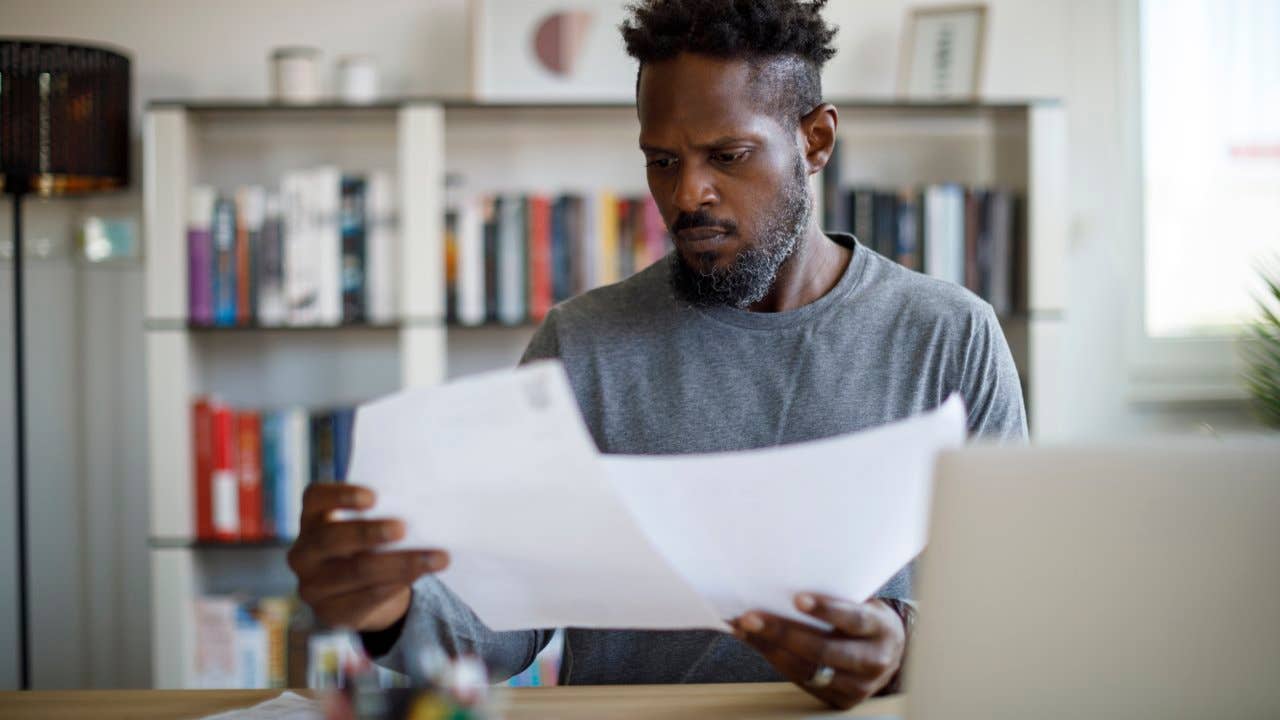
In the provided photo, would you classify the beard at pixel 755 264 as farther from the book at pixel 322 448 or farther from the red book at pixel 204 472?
the red book at pixel 204 472

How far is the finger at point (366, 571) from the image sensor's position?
82 centimetres

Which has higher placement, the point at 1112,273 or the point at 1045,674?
the point at 1112,273

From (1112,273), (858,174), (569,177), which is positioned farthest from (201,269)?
(1112,273)

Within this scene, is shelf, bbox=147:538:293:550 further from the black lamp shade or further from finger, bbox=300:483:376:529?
finger, bbox=300:483:376:529

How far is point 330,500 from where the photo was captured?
79cm

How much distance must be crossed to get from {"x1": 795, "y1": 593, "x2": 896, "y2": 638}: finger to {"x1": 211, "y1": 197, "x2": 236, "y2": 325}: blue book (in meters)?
1.88

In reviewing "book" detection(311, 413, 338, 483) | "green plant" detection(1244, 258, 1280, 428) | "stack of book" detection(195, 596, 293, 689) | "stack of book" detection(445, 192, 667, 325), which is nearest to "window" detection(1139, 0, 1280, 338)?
"green plant" detection(1244, 258, 1280, 428)

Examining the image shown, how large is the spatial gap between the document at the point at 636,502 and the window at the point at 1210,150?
216 cm

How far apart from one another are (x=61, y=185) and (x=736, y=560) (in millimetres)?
2157

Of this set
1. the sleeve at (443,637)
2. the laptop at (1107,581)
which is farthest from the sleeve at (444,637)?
the laptop at (1107,581)

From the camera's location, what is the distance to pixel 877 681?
0.86 metres

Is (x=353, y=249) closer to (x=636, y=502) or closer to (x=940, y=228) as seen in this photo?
(x=940, y=228)

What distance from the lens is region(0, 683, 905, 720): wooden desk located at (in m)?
0.90

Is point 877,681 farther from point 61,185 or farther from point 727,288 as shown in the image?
point 61,185
